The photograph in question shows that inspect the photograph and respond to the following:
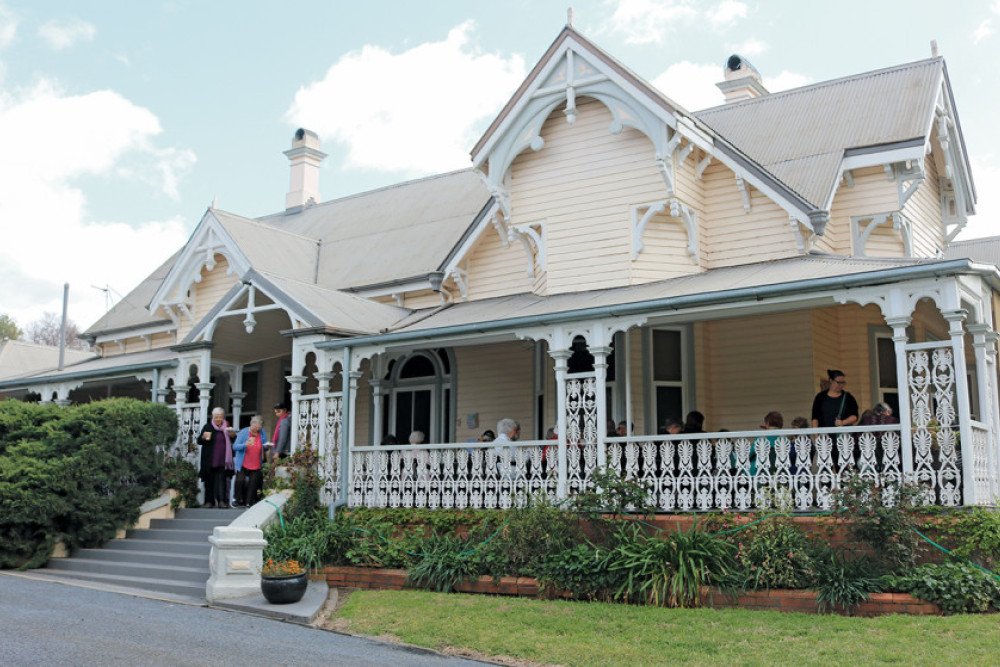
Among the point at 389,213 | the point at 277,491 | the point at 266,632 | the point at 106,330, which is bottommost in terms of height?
the point at 266,632

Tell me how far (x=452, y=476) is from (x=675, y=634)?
5.11 metres

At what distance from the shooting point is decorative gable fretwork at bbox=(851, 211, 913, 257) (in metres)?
15.1

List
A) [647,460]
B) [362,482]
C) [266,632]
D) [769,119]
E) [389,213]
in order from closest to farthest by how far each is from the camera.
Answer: [266,632]
[647,460]
[362,482]
[769,119]
[389,213]

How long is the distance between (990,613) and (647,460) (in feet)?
13.4

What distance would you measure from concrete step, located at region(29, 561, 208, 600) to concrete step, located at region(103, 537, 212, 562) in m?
0.82

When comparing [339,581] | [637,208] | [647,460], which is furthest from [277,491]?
[637,208]

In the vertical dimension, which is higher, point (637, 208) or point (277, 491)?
point (637, 208)

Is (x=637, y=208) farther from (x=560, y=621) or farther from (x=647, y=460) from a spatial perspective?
(x=560, y=621)

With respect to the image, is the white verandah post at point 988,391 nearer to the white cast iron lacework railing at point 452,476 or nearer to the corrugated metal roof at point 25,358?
the white cast iron lacework railing at point 452,476

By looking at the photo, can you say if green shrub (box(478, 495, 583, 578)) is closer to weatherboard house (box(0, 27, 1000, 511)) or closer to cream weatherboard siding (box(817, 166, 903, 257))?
weatherboard house (box(0, 27, 1000, 511))

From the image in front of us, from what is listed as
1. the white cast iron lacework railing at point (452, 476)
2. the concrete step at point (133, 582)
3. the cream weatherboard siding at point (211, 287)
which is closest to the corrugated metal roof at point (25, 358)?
the cream weatherboard siding at point (211, 287)

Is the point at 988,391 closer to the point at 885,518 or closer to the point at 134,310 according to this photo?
the point at 885,518

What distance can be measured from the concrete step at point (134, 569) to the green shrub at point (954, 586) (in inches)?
332

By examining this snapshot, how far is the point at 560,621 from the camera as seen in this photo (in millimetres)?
9625
